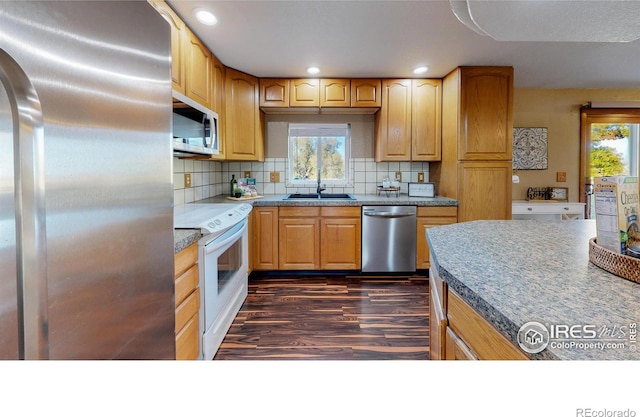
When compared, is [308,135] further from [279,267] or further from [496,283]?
[496,283]

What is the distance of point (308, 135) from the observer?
3723 mm

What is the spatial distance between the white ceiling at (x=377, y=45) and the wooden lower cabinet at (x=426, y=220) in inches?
55.0

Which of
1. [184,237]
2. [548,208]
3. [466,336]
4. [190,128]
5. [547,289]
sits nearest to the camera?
[547,289]

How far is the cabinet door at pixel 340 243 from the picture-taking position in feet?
10.1

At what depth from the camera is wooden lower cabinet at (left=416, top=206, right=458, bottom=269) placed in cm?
302

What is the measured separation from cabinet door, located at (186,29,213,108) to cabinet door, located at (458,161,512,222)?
2.43 metres

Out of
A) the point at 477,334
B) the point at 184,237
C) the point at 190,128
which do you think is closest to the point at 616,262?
the point at 477,334

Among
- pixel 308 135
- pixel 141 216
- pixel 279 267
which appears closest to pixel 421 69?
pixel 308 135

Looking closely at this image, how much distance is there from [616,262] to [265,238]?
2.68 meters

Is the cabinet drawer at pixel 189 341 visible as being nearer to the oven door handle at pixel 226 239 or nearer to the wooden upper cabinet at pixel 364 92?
the oven door handle at pixel 226 239

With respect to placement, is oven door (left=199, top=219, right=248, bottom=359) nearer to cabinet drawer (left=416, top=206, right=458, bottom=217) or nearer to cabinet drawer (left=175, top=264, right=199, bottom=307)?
cabinet drawer (left=175, top=264, right=199, bottom=307)

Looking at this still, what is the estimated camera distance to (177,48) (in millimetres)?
1910

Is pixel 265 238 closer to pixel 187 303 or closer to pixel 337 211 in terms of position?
pixel 337 211

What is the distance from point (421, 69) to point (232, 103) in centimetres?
191
